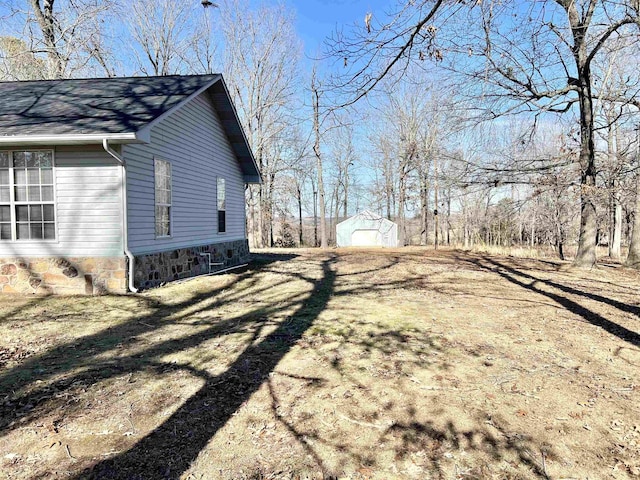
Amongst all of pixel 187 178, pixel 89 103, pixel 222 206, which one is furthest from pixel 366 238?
pixel 89 103

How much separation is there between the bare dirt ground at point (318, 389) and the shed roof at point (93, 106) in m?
2.92

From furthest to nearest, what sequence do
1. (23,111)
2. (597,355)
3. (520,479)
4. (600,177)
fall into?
1. (600,177)
2. (23,111)
3. (597,355)
4. (520,479)

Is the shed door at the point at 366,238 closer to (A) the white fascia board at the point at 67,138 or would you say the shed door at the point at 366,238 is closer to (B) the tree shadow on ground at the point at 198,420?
(A) the white fascia board at the point at 67,138

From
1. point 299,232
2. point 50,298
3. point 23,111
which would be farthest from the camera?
point 299,232

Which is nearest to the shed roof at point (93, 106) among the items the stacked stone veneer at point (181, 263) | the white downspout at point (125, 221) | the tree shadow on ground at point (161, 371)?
the white downspout at point (125, 221)

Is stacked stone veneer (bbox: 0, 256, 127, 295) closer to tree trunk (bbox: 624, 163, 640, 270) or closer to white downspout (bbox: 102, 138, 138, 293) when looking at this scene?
white downspout (bbox: 102, 138, 138, 293)

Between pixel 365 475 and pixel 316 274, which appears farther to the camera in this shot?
pixel 316 274

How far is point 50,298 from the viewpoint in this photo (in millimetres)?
7059

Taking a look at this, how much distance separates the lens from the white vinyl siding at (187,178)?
306 inches

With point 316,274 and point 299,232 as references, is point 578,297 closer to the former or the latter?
point 316,274

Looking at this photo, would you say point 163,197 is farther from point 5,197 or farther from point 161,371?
point 161,371

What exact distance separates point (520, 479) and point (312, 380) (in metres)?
1.89

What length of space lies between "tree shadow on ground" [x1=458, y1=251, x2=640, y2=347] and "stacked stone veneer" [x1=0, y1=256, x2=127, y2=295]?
7980 millimetres

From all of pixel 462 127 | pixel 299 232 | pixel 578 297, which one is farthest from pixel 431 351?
pixel 299 232
